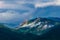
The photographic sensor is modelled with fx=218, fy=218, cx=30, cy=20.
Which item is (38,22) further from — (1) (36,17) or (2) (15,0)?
(2) (15,0)

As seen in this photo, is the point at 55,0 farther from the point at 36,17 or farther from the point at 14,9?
the point at 14,9

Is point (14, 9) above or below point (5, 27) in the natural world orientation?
above

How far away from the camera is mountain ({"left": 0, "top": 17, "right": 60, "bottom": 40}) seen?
322 centimetres

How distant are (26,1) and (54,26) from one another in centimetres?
56

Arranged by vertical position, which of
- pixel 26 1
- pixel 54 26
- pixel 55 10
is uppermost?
pixel 26 1

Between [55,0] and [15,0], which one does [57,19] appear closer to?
[55,0]

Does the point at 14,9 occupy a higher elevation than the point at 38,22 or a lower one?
higher

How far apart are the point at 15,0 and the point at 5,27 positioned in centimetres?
43

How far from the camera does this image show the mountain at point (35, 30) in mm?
3219

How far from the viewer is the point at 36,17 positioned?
323 cm

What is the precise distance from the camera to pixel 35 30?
127 inches

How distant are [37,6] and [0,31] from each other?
67 centimetres

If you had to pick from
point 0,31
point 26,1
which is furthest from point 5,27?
point 26,1

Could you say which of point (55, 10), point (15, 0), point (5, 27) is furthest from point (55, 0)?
point (5, 27)
